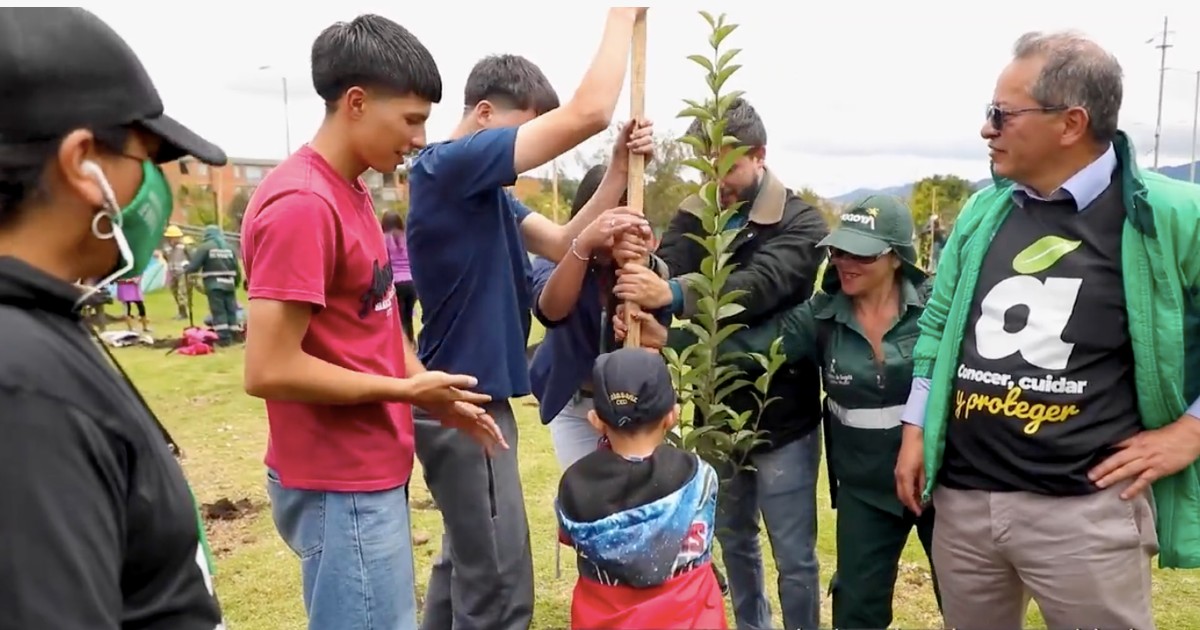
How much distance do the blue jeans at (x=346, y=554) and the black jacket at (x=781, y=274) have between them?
1511mm

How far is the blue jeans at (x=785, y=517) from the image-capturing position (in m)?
3.30

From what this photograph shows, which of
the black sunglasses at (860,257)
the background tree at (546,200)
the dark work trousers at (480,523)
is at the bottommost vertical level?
the background tree at (546,200)

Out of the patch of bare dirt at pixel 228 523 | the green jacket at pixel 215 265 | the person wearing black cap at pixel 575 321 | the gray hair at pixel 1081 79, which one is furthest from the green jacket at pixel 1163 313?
the green jacket at pixel 215 265

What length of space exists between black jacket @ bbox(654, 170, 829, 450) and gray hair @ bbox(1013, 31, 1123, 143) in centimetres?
103

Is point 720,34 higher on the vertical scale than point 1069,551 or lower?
higher

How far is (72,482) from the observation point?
107 cm

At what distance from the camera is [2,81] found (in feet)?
3.70

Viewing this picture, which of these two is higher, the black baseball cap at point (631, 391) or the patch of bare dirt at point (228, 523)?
the black baseball cap at point (631, 391)

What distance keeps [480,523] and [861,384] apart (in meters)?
1.38

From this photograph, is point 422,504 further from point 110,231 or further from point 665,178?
point 110,231

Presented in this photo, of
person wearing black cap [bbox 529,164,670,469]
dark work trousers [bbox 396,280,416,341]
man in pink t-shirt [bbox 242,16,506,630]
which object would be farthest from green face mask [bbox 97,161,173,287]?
dark work trousers [bbox 396,280,416,341]

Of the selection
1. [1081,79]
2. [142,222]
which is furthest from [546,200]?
[142,222]

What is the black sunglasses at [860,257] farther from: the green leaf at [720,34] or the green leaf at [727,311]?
the green leaf at [720,34]

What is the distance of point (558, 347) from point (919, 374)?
4.31 feet
